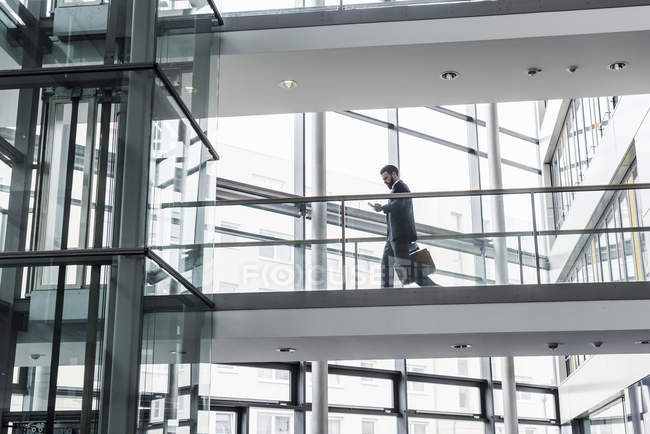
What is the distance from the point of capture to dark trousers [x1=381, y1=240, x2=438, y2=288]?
1010cm

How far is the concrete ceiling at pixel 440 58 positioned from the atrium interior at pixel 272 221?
27 mm

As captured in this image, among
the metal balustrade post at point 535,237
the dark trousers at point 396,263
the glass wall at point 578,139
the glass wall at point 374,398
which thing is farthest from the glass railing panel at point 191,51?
the glass wall at point 578,139

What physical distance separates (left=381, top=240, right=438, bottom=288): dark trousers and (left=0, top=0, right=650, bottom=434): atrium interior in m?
0.04

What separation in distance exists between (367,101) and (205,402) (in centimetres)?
481

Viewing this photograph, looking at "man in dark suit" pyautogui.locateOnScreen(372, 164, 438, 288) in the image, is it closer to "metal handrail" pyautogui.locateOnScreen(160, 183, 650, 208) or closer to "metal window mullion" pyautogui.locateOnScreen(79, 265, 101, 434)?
"metal handrail" pyautogui.locateOnScreen(160, 183, 650, 208)

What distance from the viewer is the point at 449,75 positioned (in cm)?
1048

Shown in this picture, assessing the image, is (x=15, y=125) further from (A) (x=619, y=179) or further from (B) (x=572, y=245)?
(A) (x=619, y=179)

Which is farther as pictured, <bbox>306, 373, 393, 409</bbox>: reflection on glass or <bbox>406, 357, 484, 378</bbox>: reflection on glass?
<bbox>406, 357, 484, 378</bbox>: reflection on glass

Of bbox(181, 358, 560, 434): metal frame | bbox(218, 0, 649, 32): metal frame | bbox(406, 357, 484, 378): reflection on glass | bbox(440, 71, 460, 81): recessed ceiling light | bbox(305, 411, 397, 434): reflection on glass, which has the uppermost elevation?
bbox(218, 0, 649, 32): metal frame

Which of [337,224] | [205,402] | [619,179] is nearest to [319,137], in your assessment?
[619,179]

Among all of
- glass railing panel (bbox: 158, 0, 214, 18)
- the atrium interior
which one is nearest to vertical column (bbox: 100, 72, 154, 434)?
the atrium interior

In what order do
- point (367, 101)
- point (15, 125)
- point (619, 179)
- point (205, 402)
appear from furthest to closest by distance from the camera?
point (619, 179) < point (367, 101) < point (205, 402) < point (15, 125)

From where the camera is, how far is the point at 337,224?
35.0 feet

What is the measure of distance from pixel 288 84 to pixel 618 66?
3.69 metres
